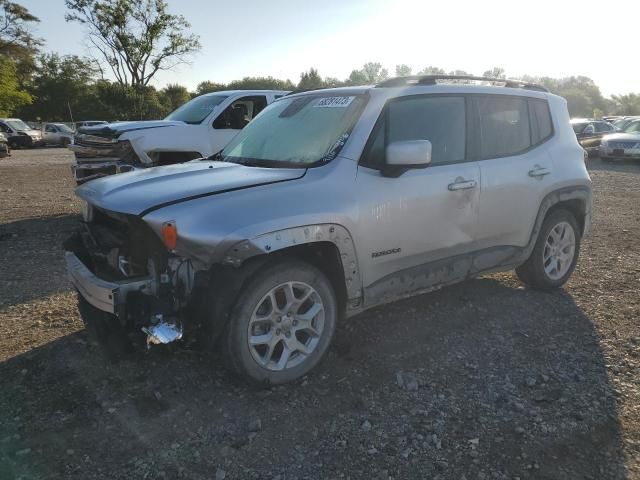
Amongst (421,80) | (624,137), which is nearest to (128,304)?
(421,80)

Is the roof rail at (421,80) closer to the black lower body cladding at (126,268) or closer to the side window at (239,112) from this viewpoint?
the black lower body cladding at (126,268)

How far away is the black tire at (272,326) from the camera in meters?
2.98

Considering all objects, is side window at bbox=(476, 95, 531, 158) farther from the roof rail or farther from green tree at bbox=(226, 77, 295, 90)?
green tree at bbox=(226, 77, 295, 90)

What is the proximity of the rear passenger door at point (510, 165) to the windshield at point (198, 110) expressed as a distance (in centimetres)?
543

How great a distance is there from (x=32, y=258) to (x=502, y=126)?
534 cm

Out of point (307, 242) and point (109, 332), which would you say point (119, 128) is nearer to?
point (109, 332)

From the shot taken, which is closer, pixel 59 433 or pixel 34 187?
pixel 59 433

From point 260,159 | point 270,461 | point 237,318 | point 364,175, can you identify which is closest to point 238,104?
point 260,159

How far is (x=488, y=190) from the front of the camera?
4113mm

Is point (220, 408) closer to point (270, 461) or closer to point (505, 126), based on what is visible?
point (270, 461)

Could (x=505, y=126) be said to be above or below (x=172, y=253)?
above

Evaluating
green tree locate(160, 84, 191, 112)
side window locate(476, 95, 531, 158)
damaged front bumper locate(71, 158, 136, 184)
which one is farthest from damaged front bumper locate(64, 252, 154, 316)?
green tree locate(160, 84, 191, 112)

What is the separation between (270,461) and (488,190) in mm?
2650

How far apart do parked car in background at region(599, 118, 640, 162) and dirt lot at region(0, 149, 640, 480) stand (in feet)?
51.0
